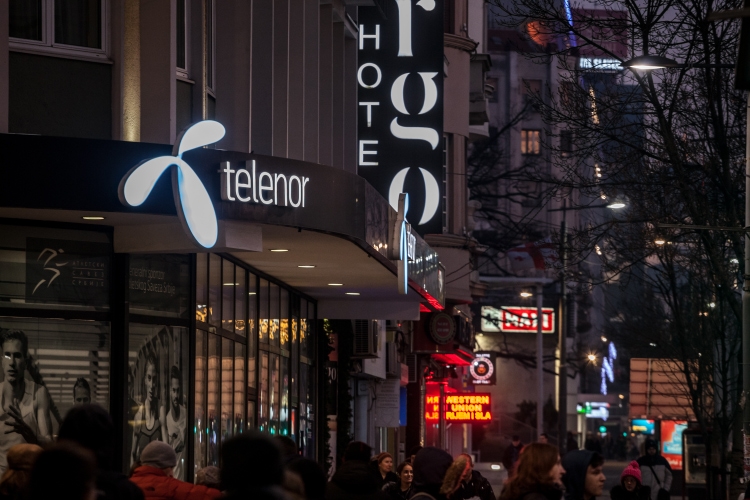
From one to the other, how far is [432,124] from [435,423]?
27.1 metres

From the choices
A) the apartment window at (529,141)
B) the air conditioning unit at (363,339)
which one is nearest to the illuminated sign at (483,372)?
the air conditioning unit at (363,339)

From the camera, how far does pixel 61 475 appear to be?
175 inches

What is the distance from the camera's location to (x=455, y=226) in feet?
108

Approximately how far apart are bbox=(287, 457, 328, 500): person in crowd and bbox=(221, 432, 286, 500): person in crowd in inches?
95.9

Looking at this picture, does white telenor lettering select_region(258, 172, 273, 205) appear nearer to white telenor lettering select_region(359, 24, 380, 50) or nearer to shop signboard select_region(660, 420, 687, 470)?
white telenor lettering select_region(359, 24, 380, 50)

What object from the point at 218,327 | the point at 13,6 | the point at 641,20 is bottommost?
the point at 218,327

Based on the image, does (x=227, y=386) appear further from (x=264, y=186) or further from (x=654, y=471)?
(x=654, y=471)

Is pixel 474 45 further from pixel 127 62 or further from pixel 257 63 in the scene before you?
pixel 127 62

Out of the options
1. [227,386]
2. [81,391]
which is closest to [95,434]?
[81,391]

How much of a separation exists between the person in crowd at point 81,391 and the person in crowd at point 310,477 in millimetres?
5934

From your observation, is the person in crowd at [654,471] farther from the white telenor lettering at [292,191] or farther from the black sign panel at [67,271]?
the black sign panel at [67,271]

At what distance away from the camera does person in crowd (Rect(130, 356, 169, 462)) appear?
13.5 m

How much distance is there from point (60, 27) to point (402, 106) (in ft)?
36.3

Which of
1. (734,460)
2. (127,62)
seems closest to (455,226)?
(734,460)
